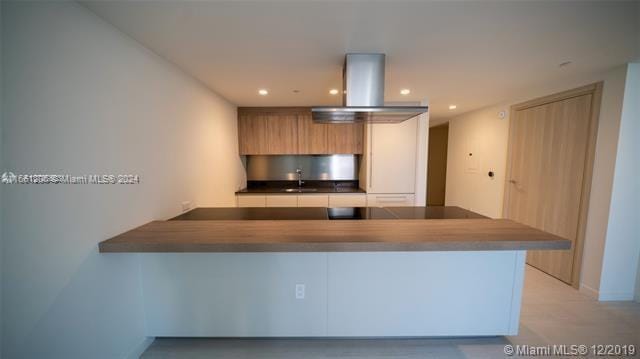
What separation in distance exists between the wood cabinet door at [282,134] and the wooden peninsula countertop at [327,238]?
7.39 ft

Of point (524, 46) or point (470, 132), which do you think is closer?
point (524, 46)

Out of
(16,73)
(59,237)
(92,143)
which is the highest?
(16,73)

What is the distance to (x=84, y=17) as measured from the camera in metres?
1.18

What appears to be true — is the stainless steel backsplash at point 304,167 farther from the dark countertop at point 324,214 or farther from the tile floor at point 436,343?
the tile floor at point 436,343

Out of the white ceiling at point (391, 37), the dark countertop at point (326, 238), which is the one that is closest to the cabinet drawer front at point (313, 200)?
the white ceiling at point (391, 37)

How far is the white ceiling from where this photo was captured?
3.93ft

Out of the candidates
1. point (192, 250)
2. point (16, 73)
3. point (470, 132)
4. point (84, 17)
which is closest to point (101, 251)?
point (192, 250)

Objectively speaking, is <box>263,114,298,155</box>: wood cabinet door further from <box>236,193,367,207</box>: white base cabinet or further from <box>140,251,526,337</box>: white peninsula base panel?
<box>140,251,526,337</box>: white peninsula base panel

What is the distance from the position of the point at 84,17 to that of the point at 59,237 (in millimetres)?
1121

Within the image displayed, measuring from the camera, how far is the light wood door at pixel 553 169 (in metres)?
2.33

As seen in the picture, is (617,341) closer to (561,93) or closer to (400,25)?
(561,93)

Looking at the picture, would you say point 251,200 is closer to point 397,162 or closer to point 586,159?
point 397,162

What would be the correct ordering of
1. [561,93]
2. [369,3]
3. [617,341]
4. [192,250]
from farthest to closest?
[561,93]
[617,341]
[192,250]
[369,3]

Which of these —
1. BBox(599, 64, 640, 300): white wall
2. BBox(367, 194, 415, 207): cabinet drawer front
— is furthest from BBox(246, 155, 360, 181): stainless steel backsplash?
BBox(599, 64, 640, 300): white wall
